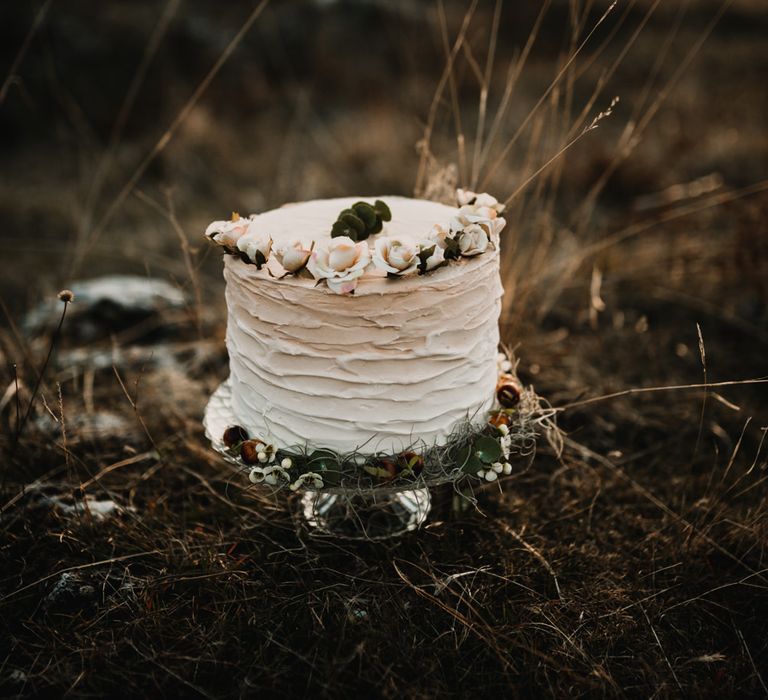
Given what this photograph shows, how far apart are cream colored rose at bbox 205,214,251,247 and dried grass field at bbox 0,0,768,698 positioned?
0.51 metres

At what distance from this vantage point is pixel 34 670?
1.93m

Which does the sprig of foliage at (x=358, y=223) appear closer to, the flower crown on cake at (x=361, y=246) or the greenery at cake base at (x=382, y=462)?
the flower crown on cake at (x=361, y=246)

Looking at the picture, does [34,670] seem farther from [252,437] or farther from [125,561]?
[252,437]

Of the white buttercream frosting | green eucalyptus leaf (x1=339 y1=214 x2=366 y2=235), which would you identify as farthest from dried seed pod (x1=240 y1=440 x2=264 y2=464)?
green eucalyptus leaf (x1=339 y1=214 x2=366 y2=235)

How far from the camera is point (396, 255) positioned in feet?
5.59

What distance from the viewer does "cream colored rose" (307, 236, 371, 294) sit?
1.68m

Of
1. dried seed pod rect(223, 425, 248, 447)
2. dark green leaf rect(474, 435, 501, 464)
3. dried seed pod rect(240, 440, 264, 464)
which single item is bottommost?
dried seed pod rect(223, 425, 248, 447)

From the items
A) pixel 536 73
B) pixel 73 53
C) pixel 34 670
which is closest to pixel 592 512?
pixel 34 670

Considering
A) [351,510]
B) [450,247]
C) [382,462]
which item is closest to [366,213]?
[450,247]

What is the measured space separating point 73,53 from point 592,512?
7.70 m

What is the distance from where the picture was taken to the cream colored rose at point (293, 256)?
1732 millimetres

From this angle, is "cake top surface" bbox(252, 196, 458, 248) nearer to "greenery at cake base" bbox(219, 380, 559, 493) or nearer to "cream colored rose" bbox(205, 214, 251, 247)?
"cream colored rose" bbox(205, 214, 251, 247)

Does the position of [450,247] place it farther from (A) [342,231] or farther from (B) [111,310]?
(B) [111,310]

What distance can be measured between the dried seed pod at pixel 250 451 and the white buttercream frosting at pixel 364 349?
0.10 meters
